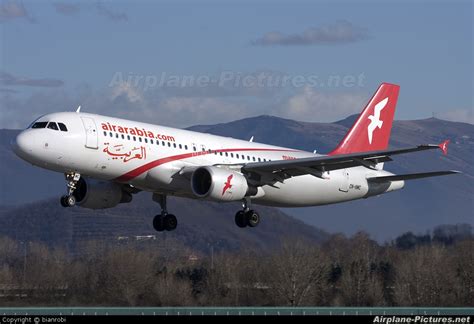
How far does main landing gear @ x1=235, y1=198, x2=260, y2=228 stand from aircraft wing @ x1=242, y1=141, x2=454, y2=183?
1.38 metres

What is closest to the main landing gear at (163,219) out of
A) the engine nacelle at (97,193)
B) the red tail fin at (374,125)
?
the engine nacelle at (97,193)

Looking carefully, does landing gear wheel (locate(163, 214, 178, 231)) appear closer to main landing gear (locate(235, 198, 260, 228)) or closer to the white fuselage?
the white fuselage

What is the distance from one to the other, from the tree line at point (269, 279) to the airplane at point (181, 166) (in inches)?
405

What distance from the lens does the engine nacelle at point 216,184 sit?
158 ft

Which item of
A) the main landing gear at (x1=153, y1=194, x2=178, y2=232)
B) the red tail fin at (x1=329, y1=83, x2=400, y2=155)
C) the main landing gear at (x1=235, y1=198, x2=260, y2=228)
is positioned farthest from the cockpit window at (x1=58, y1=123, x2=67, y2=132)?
the red tail fin at (x1=329, y1=83, x2=400, y2=155)

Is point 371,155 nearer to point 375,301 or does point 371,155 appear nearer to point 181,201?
point 375,301

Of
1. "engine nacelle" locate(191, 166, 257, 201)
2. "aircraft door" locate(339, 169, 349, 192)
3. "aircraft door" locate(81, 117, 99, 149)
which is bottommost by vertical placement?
"engine nacelle" locate(191, 166, 257, 201)

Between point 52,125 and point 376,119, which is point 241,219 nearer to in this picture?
point 52,125

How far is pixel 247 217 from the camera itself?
5103cm

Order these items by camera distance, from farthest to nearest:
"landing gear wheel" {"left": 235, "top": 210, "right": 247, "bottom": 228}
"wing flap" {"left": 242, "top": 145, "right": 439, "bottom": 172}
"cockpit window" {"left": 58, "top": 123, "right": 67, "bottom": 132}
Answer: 1. "landing gear wheel" {"left": 235, "top": 210, "right": 247, "bottom": 228}
2. "wing flap" {"left": 242, "top": 145, "right": 439, "bottom": 172}
3. "cockpit window" {"left": 58, "top": 123, "right": 67, "bottom": 132}

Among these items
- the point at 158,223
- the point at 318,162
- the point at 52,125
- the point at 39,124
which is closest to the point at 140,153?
the point at 52,125

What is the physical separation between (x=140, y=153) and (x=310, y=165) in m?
8.11

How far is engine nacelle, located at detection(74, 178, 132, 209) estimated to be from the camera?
50.8m

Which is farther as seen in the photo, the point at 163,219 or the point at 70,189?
the point at 163,219
